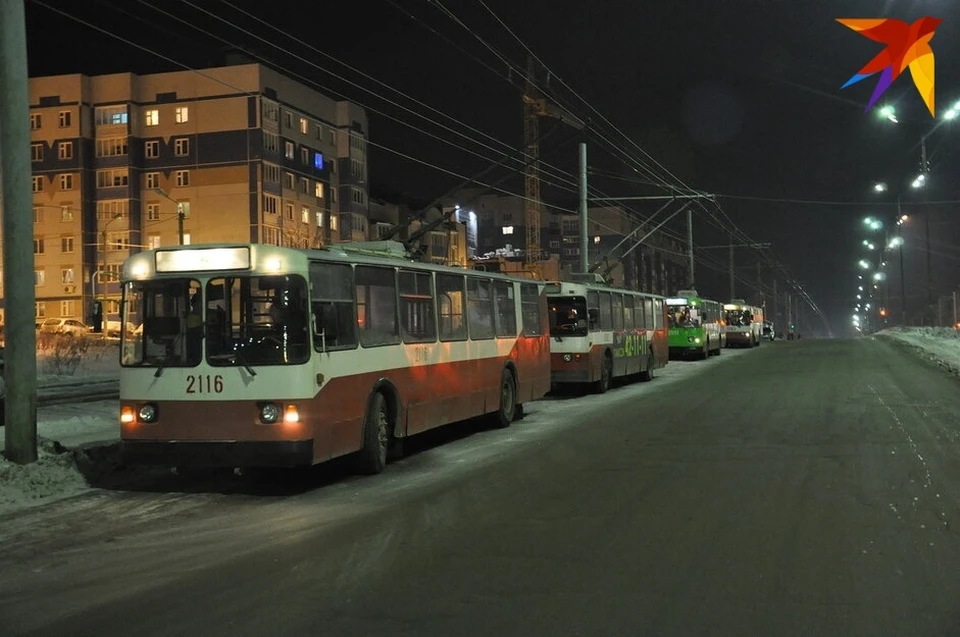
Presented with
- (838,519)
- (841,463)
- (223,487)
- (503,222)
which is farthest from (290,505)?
(503,222)

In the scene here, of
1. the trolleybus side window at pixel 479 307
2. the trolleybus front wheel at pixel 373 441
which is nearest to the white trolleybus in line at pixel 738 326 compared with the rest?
the trolleybus side window at pixel 479 307

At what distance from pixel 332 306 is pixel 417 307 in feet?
8.43

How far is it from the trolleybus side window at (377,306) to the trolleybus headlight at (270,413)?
169 cm

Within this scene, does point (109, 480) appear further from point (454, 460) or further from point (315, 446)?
point (454, 460)

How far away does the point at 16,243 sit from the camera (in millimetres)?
10430

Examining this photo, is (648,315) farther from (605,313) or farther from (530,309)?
(530,309)

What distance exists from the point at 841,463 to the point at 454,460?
489 centimetres

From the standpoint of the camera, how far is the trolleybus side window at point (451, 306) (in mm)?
13607

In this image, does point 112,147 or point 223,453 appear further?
point 112,147

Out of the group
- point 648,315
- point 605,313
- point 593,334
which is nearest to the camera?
point 593,334

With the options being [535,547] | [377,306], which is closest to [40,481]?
[377,306]

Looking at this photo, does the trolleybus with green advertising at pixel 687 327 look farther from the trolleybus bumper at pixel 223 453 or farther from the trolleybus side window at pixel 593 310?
the trolleybus bumper at pixel 223 453

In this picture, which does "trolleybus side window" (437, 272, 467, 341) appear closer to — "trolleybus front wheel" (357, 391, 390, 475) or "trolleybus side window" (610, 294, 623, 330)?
"trolleybus front wheel" (357, 391, 390, 475)

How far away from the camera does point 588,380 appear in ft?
71.5
